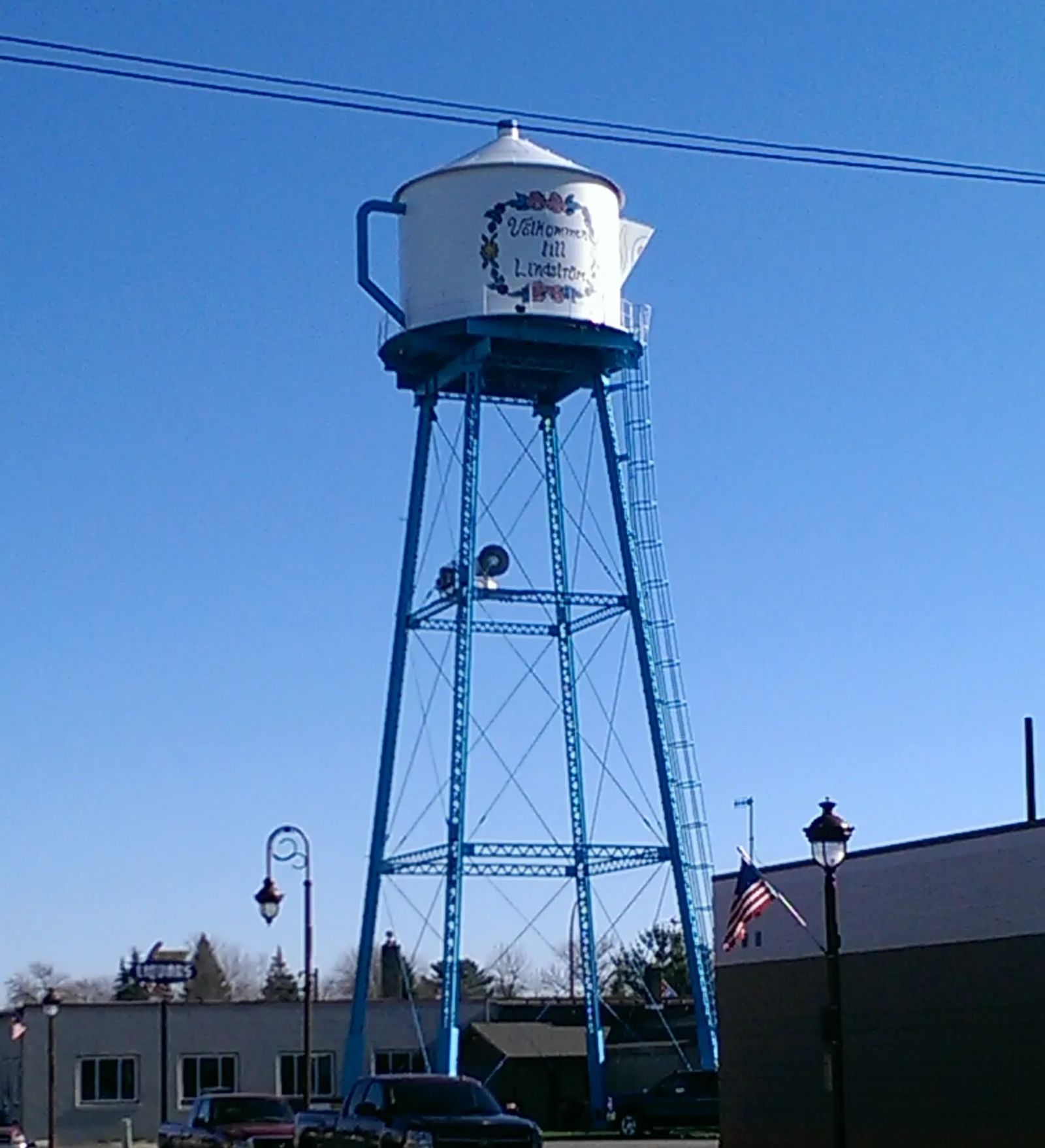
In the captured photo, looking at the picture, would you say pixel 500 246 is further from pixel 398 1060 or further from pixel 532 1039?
pixel 398 1060

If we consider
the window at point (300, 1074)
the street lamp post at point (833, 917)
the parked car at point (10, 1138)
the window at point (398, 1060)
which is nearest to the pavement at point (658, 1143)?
the parked car at point (10, 1138)

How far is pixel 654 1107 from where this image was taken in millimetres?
50906

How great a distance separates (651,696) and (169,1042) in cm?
1924

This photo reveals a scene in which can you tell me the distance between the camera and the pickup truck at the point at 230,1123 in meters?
34.1

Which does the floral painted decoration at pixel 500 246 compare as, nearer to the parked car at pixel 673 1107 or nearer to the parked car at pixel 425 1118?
the parked car at pixel 673 1107

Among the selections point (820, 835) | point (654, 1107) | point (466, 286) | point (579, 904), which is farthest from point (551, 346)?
point (820, 835)

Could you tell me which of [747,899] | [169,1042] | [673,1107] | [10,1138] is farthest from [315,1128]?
[169,1042]

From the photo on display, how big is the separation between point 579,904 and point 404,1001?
54.2ft

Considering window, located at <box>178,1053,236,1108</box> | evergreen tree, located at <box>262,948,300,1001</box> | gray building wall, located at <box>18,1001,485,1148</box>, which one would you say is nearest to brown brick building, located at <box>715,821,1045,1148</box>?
gray building wall, located at <box>18,1001,485,1148</box>

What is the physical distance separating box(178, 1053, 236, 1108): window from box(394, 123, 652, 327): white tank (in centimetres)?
2313

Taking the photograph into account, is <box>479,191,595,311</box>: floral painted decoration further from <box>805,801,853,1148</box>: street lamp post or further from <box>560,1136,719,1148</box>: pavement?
<box>805,801,853,1148</box>: street lamp post

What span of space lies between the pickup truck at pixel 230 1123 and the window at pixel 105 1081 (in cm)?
2306

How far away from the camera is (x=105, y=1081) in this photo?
5953cm

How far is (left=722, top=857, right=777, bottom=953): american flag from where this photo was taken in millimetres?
29734
